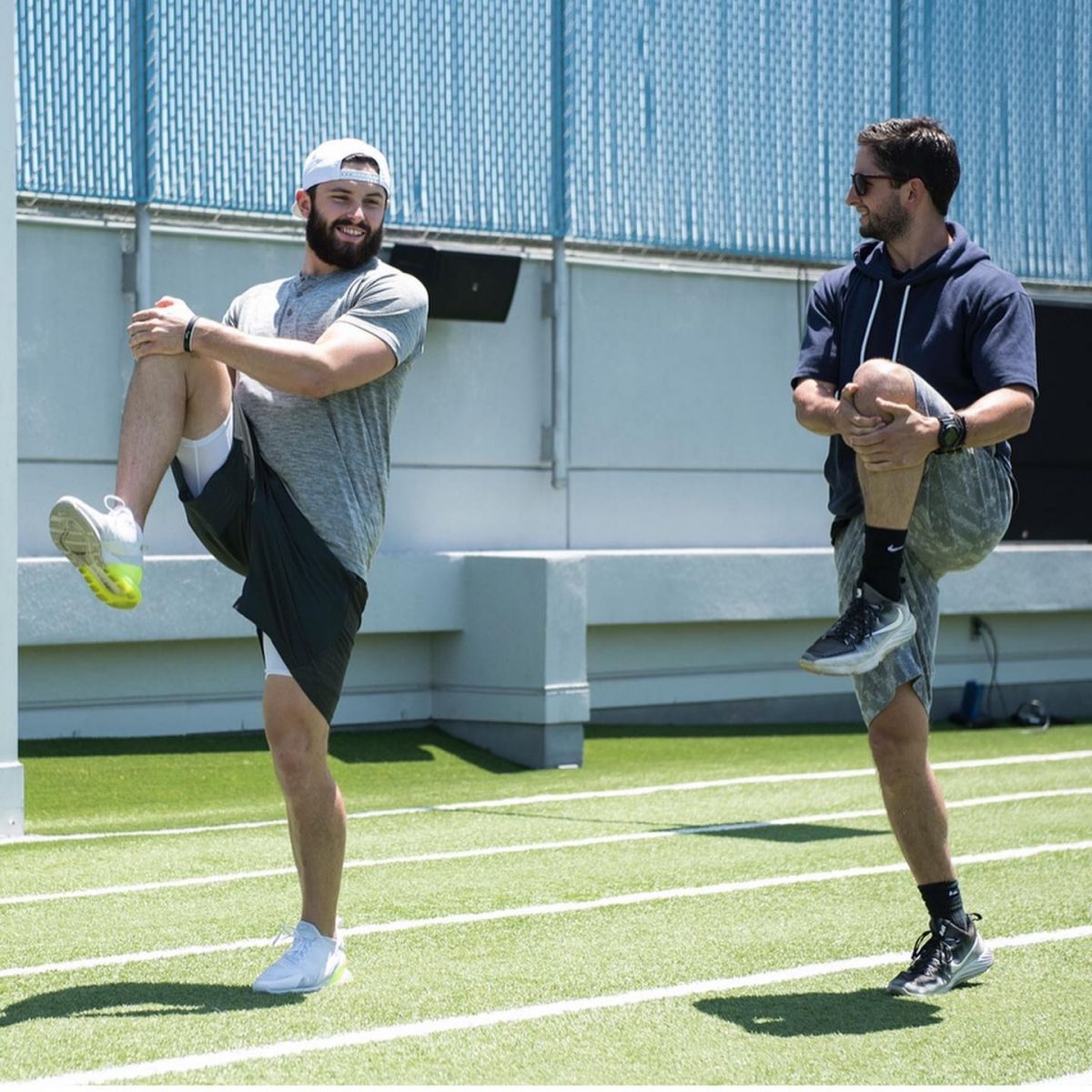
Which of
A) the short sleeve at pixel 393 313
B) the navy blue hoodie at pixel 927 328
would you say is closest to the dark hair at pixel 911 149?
the navy blue hoodie at pixel 927 328

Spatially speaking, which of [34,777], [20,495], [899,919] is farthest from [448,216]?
[899,919]

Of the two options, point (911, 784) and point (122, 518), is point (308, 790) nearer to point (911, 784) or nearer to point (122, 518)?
point (122, 518)

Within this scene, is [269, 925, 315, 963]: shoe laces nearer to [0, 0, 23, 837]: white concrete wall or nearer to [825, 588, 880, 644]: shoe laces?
[825, 588, 880, 644]: shoe laces

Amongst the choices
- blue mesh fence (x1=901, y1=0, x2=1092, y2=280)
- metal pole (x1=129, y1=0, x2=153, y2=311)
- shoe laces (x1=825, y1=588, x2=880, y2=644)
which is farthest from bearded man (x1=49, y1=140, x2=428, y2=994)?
blue mesh fence (x1=901, y1=0, x2=1092, y2=280)

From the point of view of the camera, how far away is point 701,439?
1222 cm

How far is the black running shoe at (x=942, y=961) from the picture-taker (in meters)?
4.03

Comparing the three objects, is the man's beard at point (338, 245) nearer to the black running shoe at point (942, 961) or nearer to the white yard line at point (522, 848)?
the black running shoe at point (942, 961)

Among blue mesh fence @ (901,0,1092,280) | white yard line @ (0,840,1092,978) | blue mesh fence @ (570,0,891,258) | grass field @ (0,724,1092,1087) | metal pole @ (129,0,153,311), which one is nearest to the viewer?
grass field @ (0,724,1092,1087)

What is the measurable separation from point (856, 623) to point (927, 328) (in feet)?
2.43

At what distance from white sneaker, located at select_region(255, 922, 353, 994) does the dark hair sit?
226 centimetres

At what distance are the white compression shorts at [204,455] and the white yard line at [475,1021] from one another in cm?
90

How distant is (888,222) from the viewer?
4.23 meters

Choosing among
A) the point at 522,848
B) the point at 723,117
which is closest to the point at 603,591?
the point at 723,117

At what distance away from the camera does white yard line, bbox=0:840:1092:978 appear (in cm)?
448
